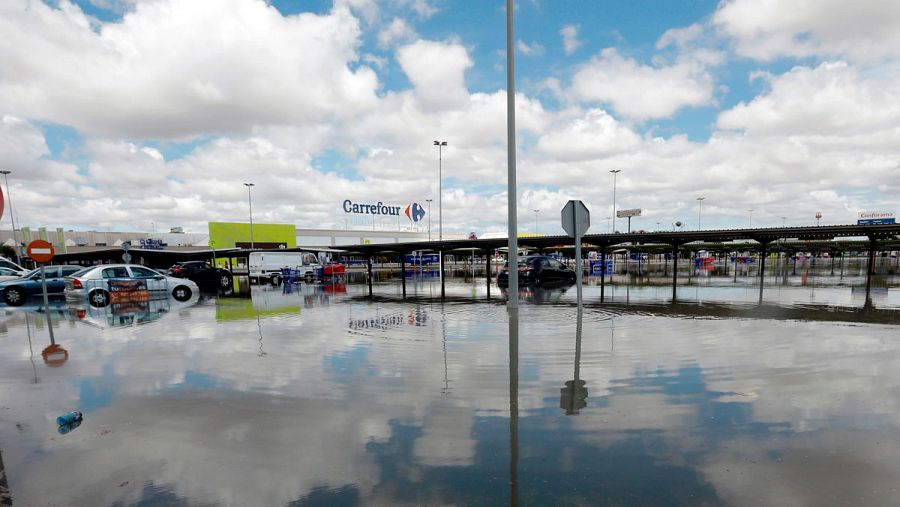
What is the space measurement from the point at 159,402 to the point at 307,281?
2588 centimetres

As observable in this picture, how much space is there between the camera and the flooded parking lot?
320cm

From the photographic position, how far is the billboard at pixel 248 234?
6331 centimetres

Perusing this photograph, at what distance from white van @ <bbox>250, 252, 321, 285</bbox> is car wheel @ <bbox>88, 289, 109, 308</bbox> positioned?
13.7 meters

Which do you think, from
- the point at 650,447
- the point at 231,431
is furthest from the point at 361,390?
the point at 650,447

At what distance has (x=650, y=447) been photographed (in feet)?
12.3

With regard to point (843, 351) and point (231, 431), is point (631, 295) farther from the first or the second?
point (231, 431)

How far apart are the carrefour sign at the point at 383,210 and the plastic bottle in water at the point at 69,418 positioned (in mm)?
74504

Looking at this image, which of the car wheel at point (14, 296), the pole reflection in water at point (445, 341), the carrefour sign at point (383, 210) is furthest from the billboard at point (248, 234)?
the pole reflection in water at point (445, 341)

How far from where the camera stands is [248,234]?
6525cm

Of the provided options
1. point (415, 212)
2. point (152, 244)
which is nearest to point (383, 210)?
point (415, 212)

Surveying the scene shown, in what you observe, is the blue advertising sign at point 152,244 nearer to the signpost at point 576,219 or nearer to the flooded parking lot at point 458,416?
the flooded parking lot at point 458,416

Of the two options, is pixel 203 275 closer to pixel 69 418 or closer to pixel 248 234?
pixel 69 418

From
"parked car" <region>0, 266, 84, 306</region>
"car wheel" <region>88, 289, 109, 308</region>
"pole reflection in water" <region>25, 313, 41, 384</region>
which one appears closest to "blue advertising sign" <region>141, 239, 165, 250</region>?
"parked car" <region>0, 266, 84, 306</region>

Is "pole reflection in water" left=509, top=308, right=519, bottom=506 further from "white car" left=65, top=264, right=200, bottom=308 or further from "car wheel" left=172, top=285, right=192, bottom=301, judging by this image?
"white car" left=65, top=264, right=200, bottom=308
